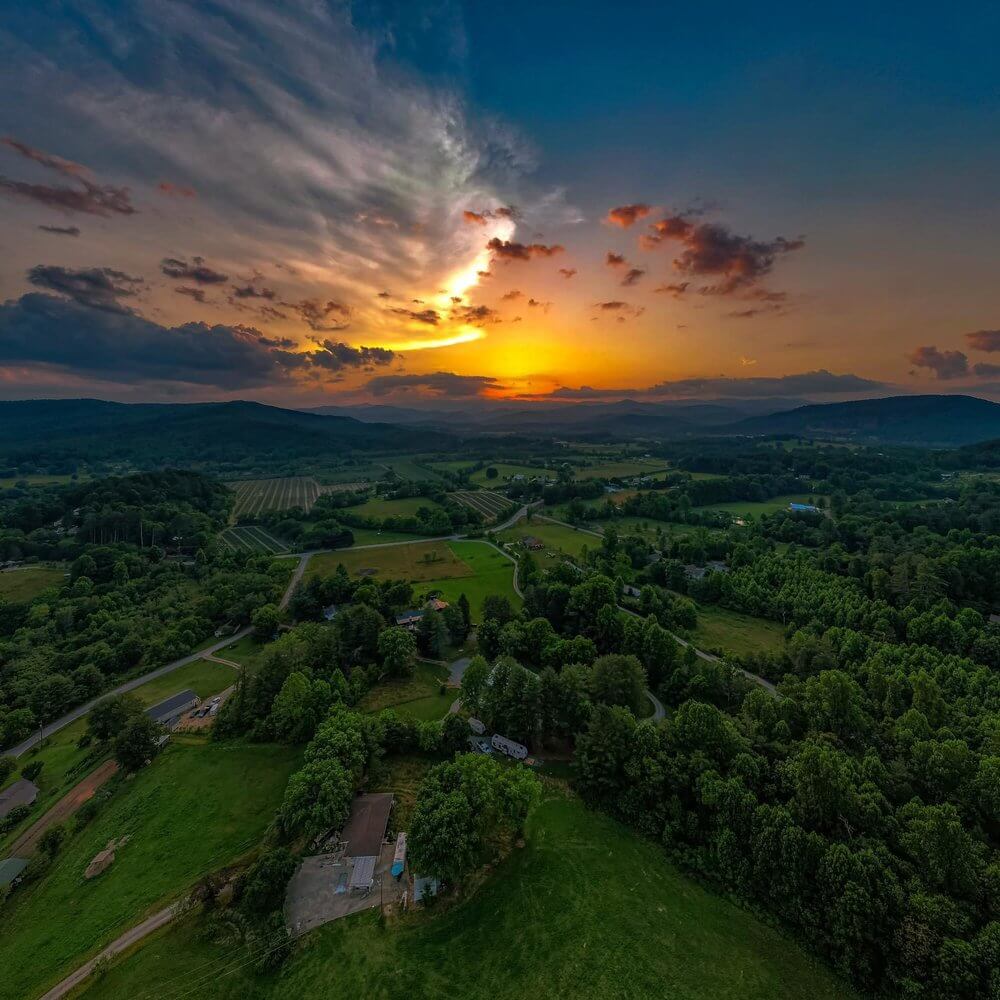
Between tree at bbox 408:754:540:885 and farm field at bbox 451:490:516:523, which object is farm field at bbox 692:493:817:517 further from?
tree at bbox 408:754:540:885

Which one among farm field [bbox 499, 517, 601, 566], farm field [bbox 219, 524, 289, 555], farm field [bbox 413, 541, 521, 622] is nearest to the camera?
farm field [bbox 413, 541, 521, 622]

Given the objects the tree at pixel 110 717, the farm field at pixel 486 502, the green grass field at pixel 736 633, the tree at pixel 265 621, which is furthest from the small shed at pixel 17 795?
the farm field at pixel 486 502

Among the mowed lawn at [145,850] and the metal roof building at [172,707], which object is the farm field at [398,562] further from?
the mowed lawn at [145,850]

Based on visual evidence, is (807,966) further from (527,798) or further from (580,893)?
(527,798)

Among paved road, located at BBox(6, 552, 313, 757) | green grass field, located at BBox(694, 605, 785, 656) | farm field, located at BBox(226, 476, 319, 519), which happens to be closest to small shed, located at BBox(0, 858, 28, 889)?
paved road, located at BBox(6, 552, 313, 757)

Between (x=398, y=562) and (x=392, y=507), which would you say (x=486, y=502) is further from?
(x=398, y=562)

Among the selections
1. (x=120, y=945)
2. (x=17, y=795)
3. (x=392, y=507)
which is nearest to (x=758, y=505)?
(x=392, y=507)
